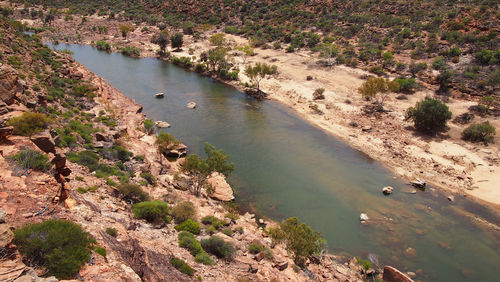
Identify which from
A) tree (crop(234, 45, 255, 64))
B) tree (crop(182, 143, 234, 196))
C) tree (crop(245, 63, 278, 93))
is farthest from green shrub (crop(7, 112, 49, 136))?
tree (crop(234, 45, 255, 64))

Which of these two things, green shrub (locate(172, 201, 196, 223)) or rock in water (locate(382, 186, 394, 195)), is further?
rock in water (locate(382, 186, 394, 195))

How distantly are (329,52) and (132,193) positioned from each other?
202 ft

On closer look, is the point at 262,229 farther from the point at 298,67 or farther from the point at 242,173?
the point at 298,67

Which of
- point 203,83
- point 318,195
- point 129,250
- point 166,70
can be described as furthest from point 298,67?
point 129,250

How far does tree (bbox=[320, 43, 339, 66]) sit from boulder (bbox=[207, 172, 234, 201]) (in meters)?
48.5

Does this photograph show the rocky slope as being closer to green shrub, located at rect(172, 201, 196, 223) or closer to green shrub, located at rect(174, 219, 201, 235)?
green shrub, located at rect(174, 219, 201, 235)

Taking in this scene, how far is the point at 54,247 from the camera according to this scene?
1170 cm

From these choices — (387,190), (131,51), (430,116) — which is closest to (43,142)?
(387,190)

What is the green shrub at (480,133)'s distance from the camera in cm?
4253

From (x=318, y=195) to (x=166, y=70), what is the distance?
5747 centimetres

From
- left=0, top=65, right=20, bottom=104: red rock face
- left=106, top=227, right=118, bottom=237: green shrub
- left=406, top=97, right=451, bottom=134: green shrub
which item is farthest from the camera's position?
left=406, top=97, right=451, bottom=134: green shrub

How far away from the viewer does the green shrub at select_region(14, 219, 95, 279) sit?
11.2 metres

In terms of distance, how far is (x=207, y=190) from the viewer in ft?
105

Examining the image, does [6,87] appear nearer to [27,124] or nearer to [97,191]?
[27,124]
